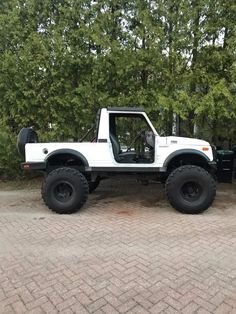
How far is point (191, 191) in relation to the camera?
6.11 m

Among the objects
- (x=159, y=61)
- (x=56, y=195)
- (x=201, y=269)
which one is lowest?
(x=201, y=269)

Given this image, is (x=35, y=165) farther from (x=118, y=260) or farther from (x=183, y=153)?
(x=118, y=260)

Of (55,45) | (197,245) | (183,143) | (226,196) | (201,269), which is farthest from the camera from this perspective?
(55,45)

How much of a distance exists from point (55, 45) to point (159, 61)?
260cm

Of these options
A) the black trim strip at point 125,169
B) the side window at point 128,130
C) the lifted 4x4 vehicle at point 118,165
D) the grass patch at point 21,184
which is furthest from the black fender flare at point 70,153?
the grass patch at point 21,184

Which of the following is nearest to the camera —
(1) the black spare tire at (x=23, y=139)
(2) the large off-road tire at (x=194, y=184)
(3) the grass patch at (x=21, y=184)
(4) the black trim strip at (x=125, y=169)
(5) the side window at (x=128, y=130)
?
(2) the large off-road tire at (x=194, y=184)

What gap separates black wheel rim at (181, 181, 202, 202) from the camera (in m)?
6.02

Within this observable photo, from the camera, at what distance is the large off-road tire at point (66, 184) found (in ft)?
19.7

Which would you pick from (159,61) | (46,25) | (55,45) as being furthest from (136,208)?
(46,25)

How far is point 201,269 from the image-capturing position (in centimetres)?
378

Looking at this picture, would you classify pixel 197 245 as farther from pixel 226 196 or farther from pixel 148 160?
pixel 226 196

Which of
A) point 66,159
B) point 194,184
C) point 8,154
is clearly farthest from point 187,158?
point 8,154

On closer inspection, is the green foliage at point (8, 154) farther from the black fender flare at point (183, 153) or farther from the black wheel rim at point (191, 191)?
the black wheel rim at point (191, 191)

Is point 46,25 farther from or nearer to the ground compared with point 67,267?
farther from the ground
